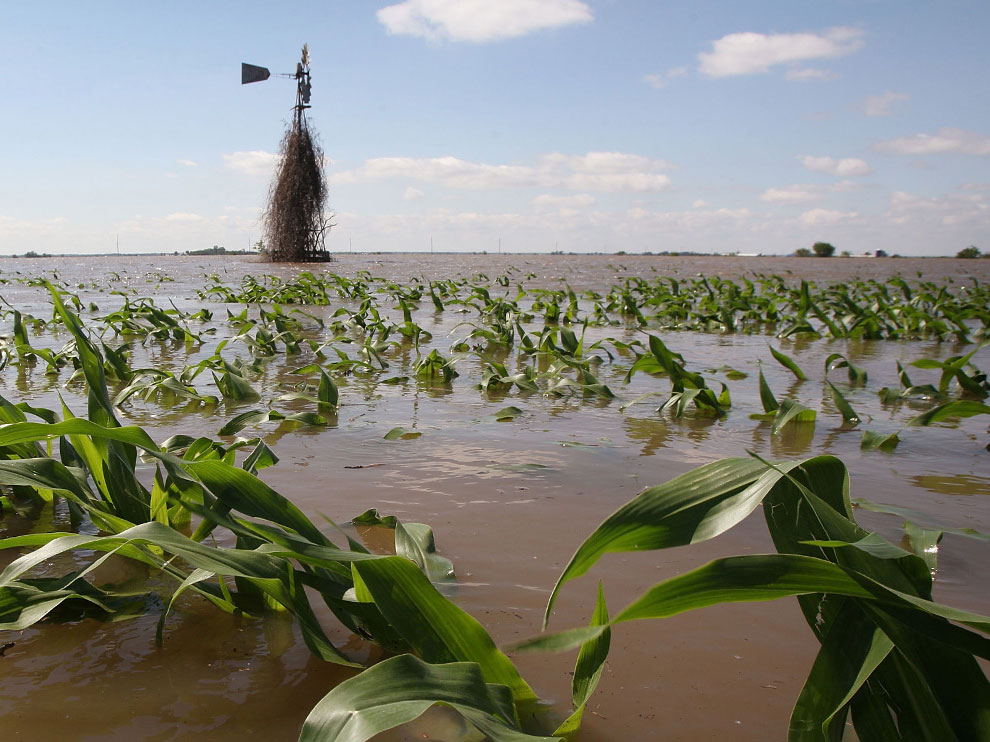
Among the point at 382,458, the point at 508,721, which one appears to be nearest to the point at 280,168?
the point at 382,458

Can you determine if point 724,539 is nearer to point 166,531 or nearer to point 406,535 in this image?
point 406,535

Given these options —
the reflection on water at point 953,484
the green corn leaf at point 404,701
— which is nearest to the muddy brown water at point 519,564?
the reflection on water at point 953,484

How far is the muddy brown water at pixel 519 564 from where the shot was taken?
860mm

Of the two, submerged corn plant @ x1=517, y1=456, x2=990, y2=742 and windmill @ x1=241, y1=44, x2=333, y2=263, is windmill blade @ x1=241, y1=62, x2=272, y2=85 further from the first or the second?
submerged corn plant @ x1=517, y1=456, x2=990, y2=742

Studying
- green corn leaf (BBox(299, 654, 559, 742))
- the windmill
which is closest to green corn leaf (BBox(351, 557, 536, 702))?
green corn leaf (BBox(299, 654, 559, 742))

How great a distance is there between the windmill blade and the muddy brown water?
2150cm

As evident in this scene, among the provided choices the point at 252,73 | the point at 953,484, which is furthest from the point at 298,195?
the point at 953,484

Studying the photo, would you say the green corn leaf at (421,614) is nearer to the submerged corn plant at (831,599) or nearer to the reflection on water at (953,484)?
the submerged corn plant at (831,599)

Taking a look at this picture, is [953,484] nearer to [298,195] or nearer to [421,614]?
[421,614]

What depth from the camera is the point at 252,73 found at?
2191 centimetres

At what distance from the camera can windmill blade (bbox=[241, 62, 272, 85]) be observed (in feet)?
71.6

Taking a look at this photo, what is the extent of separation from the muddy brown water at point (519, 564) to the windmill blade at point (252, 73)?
A: 846 inches

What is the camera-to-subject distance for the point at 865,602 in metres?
0.69

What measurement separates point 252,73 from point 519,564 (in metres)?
23.7
